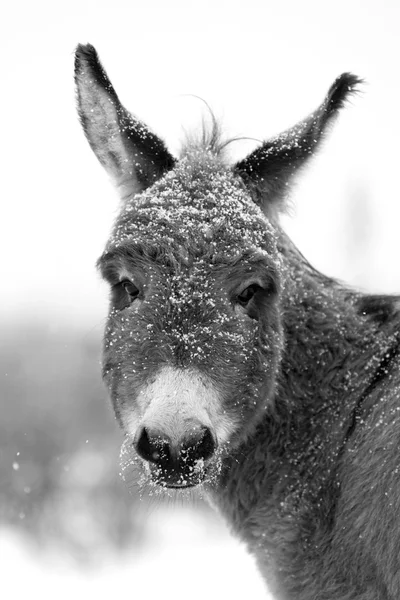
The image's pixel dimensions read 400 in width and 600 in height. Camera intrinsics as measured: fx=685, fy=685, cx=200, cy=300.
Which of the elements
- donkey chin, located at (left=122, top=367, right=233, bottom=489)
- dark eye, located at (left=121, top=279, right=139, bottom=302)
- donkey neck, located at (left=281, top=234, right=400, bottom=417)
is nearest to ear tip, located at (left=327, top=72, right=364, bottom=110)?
donkey neck, located at (left=281, top=234, right=400, bottom=417)

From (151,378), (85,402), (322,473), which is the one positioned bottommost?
(322,473)

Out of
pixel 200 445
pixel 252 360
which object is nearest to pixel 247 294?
pixel 252 360

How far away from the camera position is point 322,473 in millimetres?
3727

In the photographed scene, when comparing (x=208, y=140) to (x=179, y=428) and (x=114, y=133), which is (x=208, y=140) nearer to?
(x=114, y=133)

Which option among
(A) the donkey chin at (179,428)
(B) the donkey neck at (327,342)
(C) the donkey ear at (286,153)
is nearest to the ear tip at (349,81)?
(C) the donkey ear at (286,153)

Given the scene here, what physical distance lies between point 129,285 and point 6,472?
1151 centimetres

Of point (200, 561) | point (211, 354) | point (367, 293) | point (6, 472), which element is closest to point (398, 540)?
point (211, 354)

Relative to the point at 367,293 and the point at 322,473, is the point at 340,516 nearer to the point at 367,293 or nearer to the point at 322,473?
the point at 322,473

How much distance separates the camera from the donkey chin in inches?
118

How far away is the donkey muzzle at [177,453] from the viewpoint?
301cm

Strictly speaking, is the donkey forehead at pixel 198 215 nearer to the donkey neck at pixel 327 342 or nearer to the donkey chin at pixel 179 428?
the donkey neck at pixel 327 342

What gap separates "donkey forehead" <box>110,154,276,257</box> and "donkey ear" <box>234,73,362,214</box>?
14 centimetres

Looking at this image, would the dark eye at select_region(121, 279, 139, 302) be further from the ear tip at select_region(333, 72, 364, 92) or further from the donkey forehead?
the ear tip at select_region(333, 72, 364, 92)

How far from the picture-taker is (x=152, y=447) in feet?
9.95
